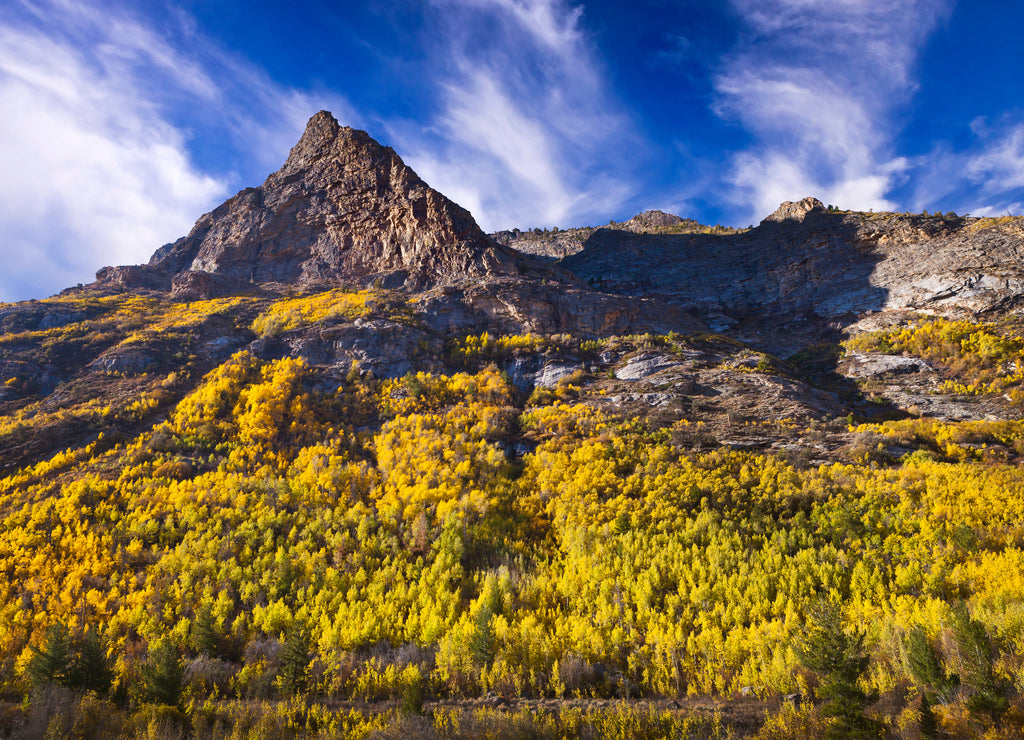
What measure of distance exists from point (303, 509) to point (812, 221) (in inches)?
2205

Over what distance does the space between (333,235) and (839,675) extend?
53.9 m

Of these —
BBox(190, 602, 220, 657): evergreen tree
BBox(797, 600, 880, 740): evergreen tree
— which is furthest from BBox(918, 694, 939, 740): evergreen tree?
BBox(190, 602, 220, 657): evergreen tree

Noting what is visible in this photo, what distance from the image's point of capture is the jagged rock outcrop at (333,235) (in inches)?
1652

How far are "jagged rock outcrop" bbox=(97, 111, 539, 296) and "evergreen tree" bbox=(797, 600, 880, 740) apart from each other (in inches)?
1353

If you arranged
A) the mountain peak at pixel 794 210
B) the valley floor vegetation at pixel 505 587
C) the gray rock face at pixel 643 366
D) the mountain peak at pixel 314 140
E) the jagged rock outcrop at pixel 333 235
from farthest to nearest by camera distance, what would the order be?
the mountain peak at pixel 314 140 < the mountain peak at pixel 794 210 < the jagged rock outcrop at pixel 333 235 < the gray rock face at pixel 643 366 < the valley floor vegetation at pixel 505 587

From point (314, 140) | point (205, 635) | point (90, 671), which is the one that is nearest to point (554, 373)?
point (205, 635)

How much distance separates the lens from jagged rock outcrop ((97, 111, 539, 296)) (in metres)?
42.0

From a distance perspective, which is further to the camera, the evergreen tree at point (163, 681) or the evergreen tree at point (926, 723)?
the evergreen tree at point (163, 681)

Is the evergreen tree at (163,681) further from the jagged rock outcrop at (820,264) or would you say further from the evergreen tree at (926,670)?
the jagged rock outcrop at (820,264)

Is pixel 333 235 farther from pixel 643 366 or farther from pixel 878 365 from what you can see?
pixel 878 365

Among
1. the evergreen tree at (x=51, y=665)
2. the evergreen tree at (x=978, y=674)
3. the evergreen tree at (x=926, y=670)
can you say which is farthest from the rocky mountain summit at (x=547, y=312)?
the evergreen tree at (x=51, y=665)

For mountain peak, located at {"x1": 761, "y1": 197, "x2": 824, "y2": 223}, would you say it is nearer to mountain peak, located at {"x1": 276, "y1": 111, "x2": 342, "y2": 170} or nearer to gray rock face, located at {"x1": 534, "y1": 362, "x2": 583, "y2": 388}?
gray rock face, located at {"x1": 534, "y1": 362, "x2": 583, "y2": 388}

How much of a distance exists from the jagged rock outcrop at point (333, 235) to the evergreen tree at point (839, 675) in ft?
113

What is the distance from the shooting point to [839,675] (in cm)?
582
